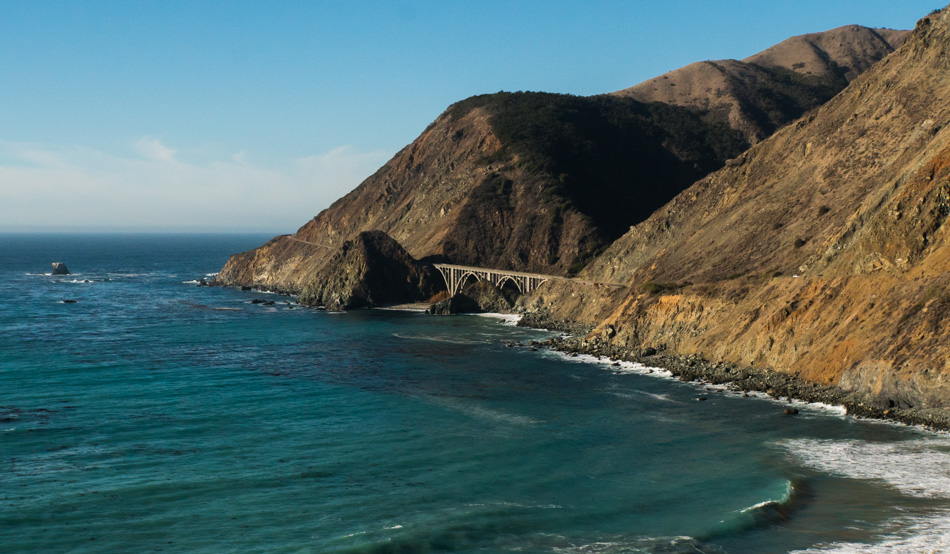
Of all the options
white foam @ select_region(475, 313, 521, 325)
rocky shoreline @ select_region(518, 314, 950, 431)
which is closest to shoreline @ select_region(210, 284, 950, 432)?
rocky shoreline @ select_region(518, 314, 950, 431)

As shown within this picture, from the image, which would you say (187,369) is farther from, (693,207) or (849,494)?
(693,207)

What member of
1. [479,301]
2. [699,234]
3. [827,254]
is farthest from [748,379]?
Answer: [479,301]

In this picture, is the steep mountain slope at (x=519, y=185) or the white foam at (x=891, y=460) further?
the steep mountain slope at (x=519, y=185)

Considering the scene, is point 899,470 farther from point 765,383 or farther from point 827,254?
point 827,254

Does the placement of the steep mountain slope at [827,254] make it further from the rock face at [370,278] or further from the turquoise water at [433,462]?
the rock face at [370,278]

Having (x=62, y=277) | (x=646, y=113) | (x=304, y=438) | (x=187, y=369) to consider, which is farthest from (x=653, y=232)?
(x=62, y=277)

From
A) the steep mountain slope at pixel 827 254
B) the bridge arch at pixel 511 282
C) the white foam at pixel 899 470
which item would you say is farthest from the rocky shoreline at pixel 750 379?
the bridge arch at pixel 511 282

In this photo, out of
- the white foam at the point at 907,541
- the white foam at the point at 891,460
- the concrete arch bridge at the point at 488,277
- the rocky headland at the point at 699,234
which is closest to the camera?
the white foam at the point at 907,541
